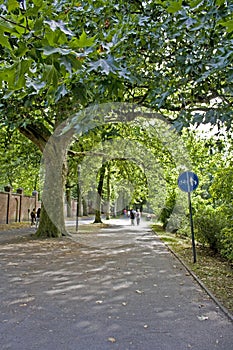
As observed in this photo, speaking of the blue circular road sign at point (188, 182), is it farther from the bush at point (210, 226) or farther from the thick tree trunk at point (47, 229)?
the thick tree trunk at point (47, 229)

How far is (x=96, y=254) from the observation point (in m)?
11.5

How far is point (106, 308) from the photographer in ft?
17.5

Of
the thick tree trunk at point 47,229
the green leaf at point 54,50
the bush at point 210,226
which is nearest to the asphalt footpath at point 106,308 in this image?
the bush at point 210,226

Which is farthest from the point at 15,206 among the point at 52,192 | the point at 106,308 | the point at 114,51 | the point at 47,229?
the point at 114,51

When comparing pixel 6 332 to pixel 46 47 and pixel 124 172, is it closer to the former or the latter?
pixel 46 47

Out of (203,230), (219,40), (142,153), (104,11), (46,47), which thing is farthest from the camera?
(142,153)

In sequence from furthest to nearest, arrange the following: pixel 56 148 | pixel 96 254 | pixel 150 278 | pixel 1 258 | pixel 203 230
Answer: pixel 56 148, pixel 203 230, pixel 96 254, pixel 1 258, pixel 150 278

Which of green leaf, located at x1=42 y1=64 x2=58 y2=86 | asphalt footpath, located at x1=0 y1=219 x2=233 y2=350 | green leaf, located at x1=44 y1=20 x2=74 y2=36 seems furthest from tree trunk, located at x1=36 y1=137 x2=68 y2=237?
green leaf, located at x1=42 y1=64 x2=58 y2=86

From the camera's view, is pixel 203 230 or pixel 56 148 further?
pixel 56 148

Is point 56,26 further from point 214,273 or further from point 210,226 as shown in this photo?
point 210,226

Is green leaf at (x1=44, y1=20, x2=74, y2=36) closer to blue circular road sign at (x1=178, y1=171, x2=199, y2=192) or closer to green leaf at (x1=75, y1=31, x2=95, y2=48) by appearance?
green leaf at (x1=75, y1=31, x2=95, y2=48)

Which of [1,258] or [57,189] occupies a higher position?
[57,189]

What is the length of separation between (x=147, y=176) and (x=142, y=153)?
3599 mm

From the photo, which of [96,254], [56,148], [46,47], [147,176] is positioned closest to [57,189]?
[56,148]
